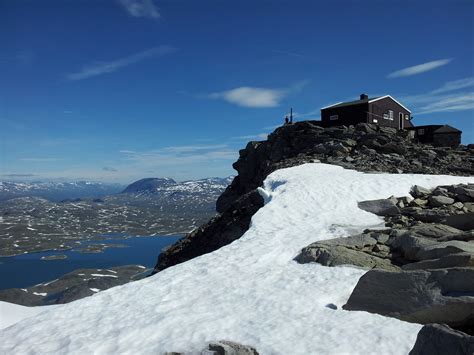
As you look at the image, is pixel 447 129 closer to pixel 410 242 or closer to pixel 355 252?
pixel 410 242

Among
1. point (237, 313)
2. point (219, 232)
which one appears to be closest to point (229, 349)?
point (237, 313)

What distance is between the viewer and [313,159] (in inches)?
1582

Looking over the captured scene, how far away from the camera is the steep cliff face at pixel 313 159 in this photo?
31.0 meters

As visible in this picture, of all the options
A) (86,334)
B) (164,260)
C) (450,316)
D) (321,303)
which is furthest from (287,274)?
(164,260)

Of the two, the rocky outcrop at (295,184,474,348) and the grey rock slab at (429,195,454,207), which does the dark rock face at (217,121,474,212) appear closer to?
the grey rock slab at (429,195,454,207)

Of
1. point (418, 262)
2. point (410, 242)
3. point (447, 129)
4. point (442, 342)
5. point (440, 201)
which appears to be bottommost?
point (442, 342)

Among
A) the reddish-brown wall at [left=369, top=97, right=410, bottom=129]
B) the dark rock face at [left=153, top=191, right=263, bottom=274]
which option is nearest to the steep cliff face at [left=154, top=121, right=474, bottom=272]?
the dark rock face at [left=153, top=191, right=263, bottom=274]

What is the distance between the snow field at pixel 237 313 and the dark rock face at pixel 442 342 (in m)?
2.02

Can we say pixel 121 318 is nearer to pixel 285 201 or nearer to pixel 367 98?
pixel 285 201

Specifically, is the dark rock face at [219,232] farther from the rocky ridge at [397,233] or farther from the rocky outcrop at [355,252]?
the rocky outcrop at [355,252]

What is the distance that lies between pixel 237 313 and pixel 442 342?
22.6 feet

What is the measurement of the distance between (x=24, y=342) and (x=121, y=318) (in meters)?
3.27

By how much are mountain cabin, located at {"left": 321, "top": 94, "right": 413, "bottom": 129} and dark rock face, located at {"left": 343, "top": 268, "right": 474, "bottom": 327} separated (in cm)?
4755

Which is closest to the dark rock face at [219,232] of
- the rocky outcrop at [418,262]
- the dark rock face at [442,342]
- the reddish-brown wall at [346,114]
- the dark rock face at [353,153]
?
the rocky outcrop at [418,262]
